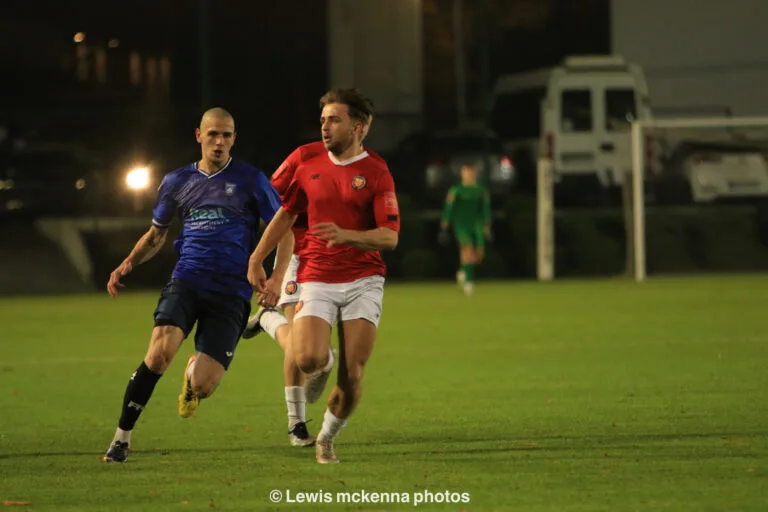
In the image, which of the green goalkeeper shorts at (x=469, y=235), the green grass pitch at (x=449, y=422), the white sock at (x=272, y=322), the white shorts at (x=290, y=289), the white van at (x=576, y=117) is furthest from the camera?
the white van at (x=576, y=117)

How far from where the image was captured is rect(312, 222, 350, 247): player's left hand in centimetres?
791

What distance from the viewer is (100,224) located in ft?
87.9

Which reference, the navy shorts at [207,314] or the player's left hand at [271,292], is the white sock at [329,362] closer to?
the player's left hand at [271,292]

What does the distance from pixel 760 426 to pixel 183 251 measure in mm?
3636

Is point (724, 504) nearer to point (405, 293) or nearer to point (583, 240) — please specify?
point (405, 293)

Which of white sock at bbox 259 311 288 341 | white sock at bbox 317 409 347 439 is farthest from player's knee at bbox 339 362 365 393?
white sock at bbox 259 311 288 341

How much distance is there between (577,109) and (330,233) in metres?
23.9

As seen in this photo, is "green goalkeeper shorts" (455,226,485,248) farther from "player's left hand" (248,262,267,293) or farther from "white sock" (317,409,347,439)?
"white sock" (317,409,347,439)

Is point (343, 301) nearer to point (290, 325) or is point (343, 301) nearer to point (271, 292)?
point (271, 292)

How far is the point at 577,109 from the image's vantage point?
3133cm

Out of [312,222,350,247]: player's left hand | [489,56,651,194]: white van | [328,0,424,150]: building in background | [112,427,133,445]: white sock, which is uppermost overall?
[328,0,424,150]: building in background

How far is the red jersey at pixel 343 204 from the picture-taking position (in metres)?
8.38

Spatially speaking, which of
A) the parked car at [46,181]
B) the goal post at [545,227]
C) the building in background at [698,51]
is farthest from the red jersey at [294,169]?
the building in background at [698,51]

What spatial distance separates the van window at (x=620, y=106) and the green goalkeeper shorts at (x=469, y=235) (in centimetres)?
691
